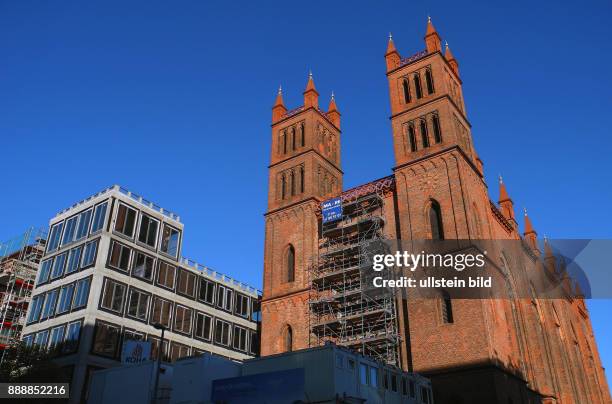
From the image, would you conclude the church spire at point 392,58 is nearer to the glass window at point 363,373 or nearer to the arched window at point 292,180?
the arched window at point 292,180

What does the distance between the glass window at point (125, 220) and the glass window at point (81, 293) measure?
537cm

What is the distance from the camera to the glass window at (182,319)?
53475mm

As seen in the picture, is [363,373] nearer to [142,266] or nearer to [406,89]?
[406,89]

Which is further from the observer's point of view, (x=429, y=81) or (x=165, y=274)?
(x=165, y=274)

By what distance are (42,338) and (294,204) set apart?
2339 centimetres

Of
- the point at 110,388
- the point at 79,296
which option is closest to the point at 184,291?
the point at 79,296

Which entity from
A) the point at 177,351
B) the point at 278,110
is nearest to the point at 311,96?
the point at 278,110

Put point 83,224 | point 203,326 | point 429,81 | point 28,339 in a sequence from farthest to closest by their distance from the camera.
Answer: point 203,326 → point 83,224 → point 28,339 → point 429,81

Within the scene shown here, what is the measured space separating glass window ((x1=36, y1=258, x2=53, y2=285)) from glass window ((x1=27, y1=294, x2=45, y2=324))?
4.93 ft

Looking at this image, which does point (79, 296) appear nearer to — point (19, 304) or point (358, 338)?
point (19, 304)

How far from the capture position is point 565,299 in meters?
63.7

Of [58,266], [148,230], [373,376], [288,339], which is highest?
[148,230]

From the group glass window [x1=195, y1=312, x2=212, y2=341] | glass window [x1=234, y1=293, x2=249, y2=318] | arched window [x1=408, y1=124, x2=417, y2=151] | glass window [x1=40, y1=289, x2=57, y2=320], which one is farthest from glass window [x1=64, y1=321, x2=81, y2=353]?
arched window [x1=408, y1=124, x2=417, y2=151]

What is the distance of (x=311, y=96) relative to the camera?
54500 millimetres
